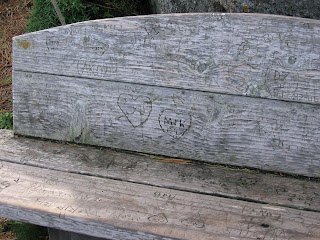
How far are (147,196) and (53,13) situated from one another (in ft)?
7.66

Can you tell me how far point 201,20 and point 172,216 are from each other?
98cm

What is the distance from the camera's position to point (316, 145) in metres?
2.20

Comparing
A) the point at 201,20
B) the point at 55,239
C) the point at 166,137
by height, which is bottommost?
the point at 55,239

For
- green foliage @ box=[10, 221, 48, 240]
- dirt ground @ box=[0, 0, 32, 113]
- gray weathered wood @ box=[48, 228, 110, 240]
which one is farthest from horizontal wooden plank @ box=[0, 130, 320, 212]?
dirt ground @ box=[0, 0, 32, 113]

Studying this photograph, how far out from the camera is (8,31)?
476cm

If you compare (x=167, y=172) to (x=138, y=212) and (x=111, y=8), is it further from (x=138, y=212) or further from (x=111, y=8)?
(x=111, y=8)

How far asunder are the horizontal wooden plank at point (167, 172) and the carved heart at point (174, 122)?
0.59 ft

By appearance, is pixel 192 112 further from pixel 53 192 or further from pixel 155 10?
pixel 155 10

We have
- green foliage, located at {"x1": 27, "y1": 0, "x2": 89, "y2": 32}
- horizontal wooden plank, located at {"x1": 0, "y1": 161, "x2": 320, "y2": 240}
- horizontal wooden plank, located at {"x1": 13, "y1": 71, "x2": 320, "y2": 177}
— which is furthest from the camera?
green foliage, located at {"x1": 27, "y1": 0, "x2": 89, "y2": 32}

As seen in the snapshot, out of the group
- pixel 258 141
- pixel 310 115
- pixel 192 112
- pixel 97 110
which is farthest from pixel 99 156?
pixel 310 115

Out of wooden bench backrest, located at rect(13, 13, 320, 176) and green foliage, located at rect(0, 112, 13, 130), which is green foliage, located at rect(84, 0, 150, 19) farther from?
wooden bench backrest, located at rect(13, 13, 320, 176)

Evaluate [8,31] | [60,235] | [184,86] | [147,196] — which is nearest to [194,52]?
[184,86]

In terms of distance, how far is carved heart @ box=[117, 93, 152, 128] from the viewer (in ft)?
7.73

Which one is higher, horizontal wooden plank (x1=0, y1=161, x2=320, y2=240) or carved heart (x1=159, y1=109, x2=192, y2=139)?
carved heart (x1=159, y1=109, x2=192, y2=139)
